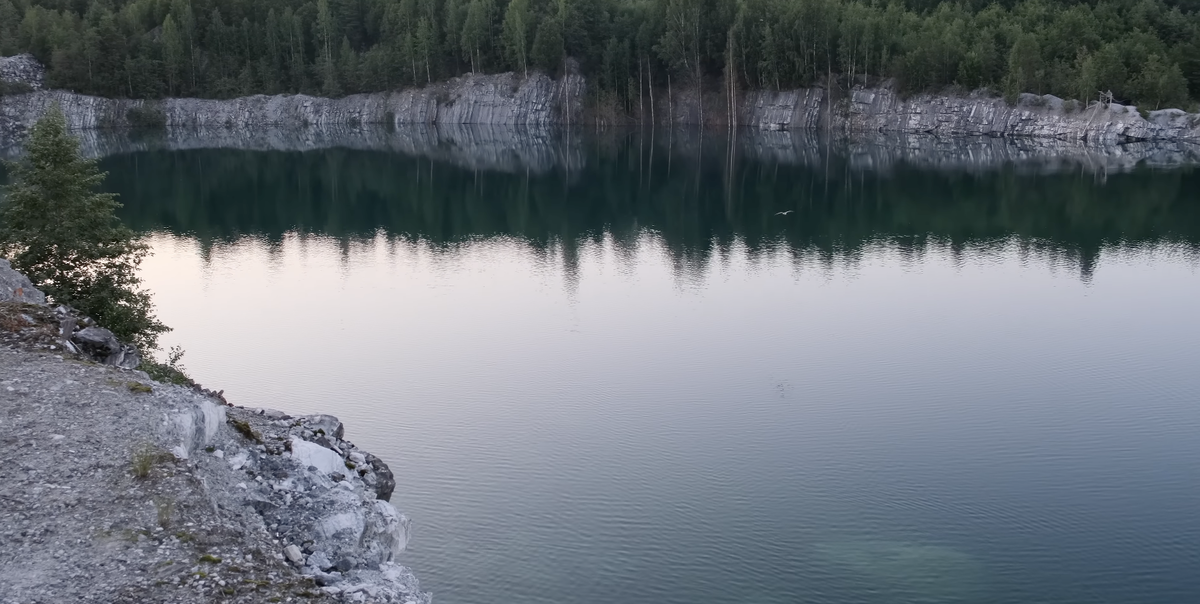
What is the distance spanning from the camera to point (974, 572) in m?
20.5

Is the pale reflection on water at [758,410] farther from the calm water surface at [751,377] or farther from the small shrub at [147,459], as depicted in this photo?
the small shrub at [147,459]

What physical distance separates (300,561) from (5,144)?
116540 millimetres

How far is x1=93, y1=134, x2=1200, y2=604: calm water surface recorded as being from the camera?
21250 mm

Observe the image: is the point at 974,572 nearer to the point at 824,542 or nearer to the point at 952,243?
the point at 824,542

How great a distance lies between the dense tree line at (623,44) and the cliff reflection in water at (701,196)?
9.72 meters

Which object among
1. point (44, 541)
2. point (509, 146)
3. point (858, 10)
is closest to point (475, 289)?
point (44, 541)

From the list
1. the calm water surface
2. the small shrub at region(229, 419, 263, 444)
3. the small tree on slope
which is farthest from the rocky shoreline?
the small shrub at region(229, 419, 263, 444)

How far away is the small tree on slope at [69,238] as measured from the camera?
2755 centimetres

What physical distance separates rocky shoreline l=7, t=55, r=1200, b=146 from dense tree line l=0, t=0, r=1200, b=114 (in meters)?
1.54

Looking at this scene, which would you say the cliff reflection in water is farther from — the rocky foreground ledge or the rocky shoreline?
the rocky foreground ledge

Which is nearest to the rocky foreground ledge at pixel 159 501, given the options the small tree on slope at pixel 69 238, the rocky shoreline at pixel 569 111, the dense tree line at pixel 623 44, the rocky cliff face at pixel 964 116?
the small tree on slope at pixel 69 238

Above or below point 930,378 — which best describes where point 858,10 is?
above

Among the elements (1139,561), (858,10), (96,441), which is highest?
(858,10)

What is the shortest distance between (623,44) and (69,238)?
9992cm
